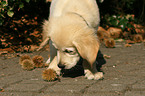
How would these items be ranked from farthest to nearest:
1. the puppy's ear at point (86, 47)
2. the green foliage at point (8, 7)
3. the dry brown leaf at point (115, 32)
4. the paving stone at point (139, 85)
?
the dry brown leaf at point (115, 32) < the green foliage at point (8, 7) < the puppy's ear at point (86, 47) < the paving stone at point (139, 85)

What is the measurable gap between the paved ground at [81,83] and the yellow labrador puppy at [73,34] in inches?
10.6

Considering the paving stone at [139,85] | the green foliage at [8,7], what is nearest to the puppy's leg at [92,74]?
the paving stone at [139,85]

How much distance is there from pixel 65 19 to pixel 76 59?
1.96 ft

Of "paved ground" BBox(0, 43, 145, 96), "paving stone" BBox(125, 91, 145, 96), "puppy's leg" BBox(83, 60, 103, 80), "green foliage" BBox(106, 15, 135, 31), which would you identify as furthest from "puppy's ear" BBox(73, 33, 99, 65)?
"green foliage" BBox(106, 15, 135, 31)

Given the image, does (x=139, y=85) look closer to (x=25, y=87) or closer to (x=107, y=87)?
(x=107, y=87)

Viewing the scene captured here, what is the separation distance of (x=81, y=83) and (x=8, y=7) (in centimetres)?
346

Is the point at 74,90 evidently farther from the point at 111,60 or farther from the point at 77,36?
the point at 111,60

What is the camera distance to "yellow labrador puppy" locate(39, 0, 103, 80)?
3529 mm

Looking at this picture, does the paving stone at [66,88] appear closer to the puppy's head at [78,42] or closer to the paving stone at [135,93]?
the puppy's head at [78,42]

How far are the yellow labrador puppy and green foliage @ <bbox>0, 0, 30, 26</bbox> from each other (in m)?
2.31

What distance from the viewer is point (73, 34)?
355cm

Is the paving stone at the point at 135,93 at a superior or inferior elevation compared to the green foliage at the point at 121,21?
superior

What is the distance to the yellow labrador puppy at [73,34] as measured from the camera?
3.53m

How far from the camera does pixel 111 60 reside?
17.6ft
